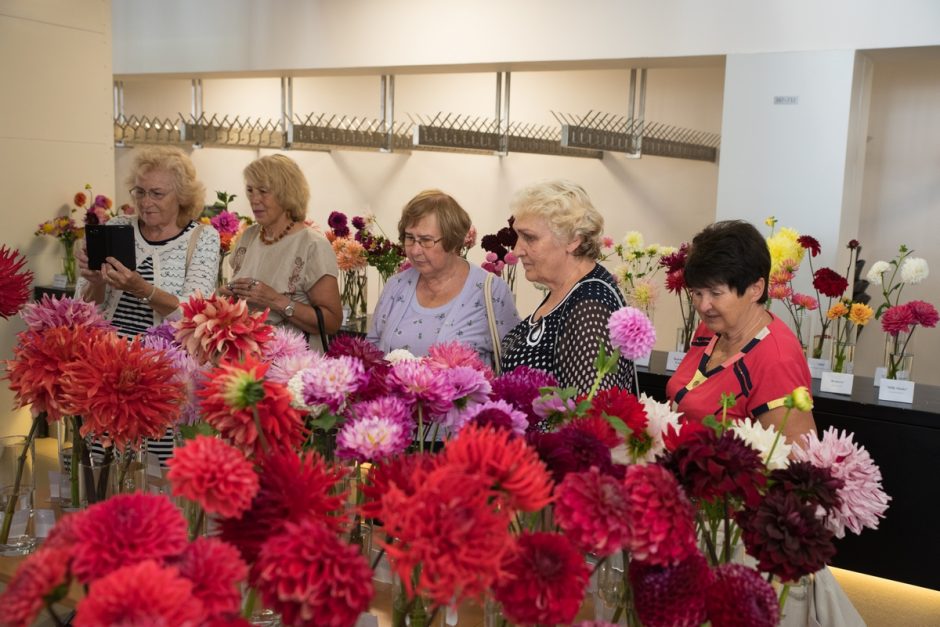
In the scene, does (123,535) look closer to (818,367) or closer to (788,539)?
(788,539)

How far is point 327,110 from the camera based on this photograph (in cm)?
818

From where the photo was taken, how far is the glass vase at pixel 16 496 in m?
1.62

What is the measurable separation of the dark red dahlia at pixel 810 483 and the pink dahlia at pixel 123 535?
2.08ft

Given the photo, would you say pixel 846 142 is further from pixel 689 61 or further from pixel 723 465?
pixel 723 465

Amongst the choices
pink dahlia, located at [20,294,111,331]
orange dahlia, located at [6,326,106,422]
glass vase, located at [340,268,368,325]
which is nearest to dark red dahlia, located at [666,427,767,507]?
orange dahlia, located at [6,326,106,422]

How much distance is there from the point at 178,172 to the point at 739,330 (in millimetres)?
1868

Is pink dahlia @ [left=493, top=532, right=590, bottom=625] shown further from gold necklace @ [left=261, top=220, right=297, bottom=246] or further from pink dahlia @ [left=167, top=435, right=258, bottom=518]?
gold necklace @ [left=261, top=220, right=297, bottom=246]

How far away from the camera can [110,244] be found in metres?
2.43

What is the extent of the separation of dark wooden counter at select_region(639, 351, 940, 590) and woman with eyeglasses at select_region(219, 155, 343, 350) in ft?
6.52

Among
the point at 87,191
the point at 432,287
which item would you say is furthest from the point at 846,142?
the point at 87,191

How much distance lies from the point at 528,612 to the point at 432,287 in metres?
2.03

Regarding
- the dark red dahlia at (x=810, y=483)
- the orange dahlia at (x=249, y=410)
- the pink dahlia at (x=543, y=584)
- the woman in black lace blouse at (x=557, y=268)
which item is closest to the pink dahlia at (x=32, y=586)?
the orange dahlia at (x=249, y=410)

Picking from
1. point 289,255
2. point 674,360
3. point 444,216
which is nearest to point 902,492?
point 674,360

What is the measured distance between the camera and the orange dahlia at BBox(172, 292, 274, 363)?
1.21m
